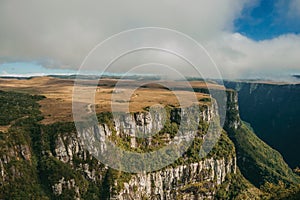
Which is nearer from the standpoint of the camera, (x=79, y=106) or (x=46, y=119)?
(x=79, y=106)

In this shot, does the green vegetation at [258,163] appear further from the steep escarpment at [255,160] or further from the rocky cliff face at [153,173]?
the rocky cliff face at [153,173]

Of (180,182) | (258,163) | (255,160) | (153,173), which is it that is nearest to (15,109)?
(153,173)

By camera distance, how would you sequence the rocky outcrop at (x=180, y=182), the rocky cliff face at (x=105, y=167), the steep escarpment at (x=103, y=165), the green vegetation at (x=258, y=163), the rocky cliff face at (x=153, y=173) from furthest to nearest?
the green vegetation at (x=258, y=163)
the rocky outcrop at (x=180, y=182)
the rocky cliff face at (x=153, y=173)
the rocky cliff face at (x=105, y=167)
the steep escarpment at (x=103, y=165)

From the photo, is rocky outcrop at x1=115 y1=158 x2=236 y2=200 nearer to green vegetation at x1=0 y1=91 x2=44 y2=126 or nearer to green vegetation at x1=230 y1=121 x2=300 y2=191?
green vegetation at x1=230 y1=121 x2=300 y2=191

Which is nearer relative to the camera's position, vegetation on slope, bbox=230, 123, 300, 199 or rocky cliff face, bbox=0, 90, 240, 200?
rocky cliff face, bbox=0, 90, 240, 200

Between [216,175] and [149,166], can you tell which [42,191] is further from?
[216,175]

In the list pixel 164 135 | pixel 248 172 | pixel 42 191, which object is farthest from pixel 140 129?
pixel 248 172

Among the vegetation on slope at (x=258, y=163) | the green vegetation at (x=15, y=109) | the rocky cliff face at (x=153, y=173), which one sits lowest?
the vegetation on slope at (x=258, y=163)

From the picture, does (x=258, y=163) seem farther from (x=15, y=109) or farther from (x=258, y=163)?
(x=15, y=109)

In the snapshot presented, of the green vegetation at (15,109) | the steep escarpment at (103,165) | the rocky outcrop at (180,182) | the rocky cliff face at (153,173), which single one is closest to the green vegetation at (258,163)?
the steep escarpment at (103,165)

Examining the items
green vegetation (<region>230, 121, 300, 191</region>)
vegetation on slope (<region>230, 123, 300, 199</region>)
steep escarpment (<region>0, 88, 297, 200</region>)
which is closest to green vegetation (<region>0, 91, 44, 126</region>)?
steep escarpment (<region>0, 88, 297, 200</region>)

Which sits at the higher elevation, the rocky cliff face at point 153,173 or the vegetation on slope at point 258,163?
the rocky cliff face at point 153,173
